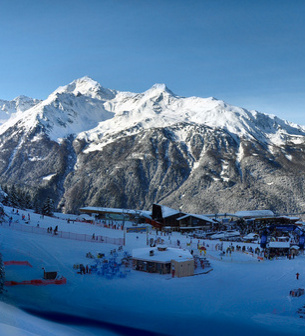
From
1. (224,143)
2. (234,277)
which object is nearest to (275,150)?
(224,143)

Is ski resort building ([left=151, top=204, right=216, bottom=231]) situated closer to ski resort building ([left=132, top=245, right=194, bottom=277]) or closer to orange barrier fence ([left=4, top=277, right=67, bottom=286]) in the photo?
ski resort building ([left=132, top=245, right=194, bottom=277])

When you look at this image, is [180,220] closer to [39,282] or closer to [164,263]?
[164,263]

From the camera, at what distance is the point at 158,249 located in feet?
124

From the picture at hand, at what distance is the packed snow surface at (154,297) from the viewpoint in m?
24.0

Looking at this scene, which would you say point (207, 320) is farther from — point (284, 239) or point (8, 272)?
point (284, 239)

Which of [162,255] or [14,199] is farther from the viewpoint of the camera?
[14,199]

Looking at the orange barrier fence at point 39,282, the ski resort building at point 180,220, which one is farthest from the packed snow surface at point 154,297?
the ski resort building at point 180,220

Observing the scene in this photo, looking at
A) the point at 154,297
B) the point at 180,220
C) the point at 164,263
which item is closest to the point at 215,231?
the point at 180,220

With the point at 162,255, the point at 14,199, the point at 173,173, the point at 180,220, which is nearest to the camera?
the point at 162,255

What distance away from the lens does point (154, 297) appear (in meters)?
29.9

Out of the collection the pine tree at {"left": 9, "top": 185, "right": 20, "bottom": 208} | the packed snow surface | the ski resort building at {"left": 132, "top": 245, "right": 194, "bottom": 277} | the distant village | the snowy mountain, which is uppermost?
the snowy mountain

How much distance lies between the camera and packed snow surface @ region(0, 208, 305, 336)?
24.0 m

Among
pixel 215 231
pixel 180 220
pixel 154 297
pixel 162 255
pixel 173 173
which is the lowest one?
pixel 154 297

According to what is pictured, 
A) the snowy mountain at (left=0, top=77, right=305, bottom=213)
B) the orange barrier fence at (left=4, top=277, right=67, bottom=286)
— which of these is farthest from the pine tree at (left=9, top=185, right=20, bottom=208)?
the orange barrier fence at (left=4, top=277, right=67, bottom=286)
